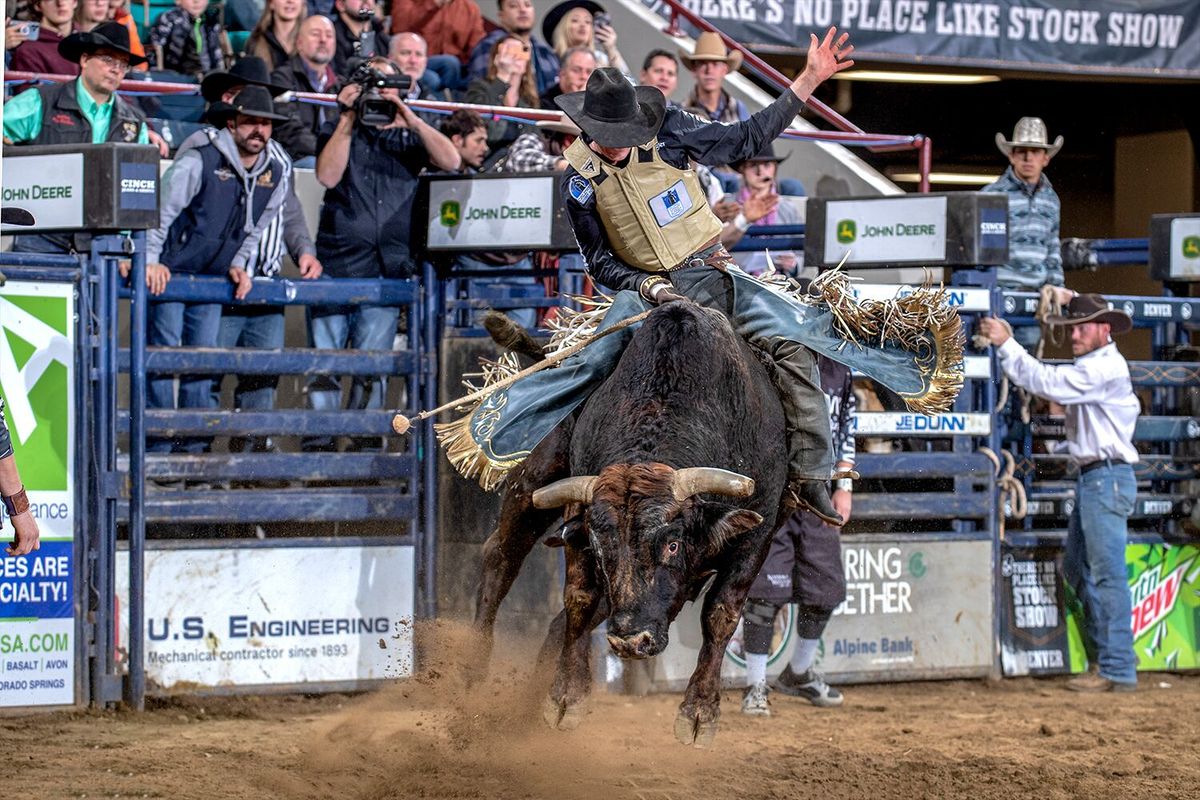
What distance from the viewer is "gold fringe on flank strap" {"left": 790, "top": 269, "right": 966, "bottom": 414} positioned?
699 cm

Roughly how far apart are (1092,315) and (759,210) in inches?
77.2

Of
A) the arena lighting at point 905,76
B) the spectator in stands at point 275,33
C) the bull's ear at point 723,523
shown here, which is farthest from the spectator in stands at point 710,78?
the bull's ear at point 723,523

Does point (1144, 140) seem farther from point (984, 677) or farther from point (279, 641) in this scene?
point (279, 641)

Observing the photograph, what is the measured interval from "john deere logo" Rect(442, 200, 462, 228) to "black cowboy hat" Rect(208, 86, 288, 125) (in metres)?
0.97

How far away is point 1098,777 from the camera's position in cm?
689

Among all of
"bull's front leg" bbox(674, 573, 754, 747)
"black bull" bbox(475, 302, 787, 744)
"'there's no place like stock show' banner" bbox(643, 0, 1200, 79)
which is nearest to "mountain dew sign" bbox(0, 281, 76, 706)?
"black bull" bbox(475, 302, 787, 744)

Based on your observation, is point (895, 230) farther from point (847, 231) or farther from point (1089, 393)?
point (1089, 393)

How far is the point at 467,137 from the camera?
9.40 meters

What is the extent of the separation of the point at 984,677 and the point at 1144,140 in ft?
32.9

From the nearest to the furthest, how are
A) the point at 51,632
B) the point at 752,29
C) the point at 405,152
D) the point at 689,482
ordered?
1. the point at 689,482
2. the point at 51,632
3. the point at 405,152
4. the point at 752,29

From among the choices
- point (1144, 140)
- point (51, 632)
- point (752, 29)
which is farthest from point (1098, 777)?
point (1144, 140)

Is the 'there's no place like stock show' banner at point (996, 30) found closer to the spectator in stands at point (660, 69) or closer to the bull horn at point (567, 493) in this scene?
the spectator in stands at point (660, 69)

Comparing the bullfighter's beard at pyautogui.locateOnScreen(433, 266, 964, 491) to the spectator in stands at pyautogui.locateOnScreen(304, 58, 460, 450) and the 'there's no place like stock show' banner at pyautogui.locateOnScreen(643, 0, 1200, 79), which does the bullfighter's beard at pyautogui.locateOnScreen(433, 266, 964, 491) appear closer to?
the spectator in stands at pyautogui.locateOnScreen(304, 58, 460, 450)

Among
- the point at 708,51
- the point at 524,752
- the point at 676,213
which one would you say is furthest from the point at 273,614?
the point at 708,51
